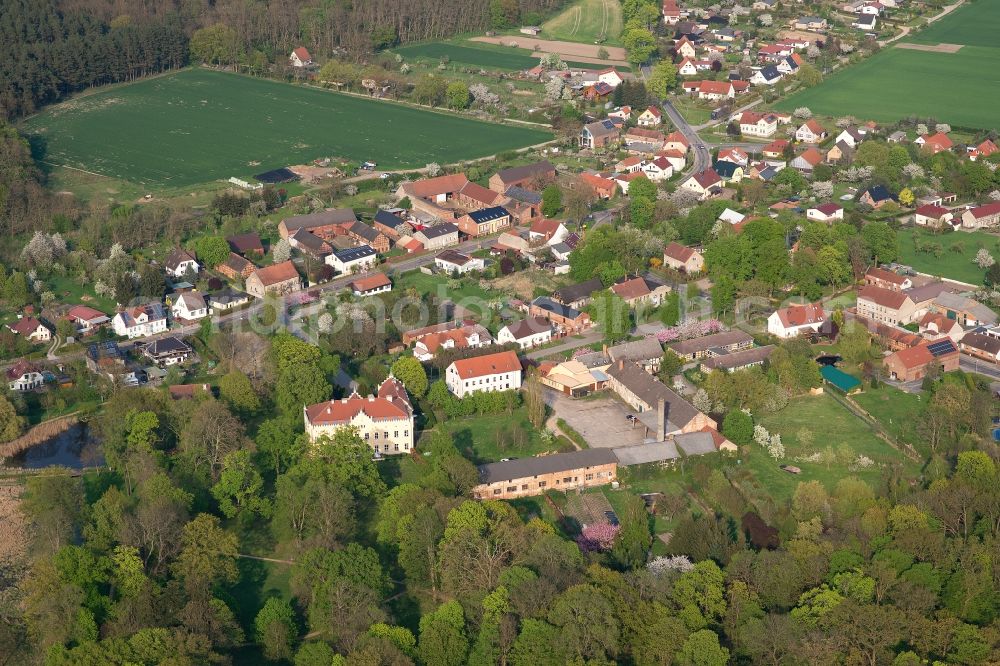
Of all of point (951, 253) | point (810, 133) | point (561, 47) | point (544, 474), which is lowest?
point (951, 253)

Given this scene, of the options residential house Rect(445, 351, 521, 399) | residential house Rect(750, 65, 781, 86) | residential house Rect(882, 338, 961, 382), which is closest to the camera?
residential house Rect(445, 351, 521, 399)

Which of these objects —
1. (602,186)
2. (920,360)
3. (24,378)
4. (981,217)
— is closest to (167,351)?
(24,378)

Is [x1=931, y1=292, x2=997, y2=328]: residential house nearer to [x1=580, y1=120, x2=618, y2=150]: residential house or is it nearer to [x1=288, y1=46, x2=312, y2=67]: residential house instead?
[x1=580, y1=120, x2=618, y2=150]: residential house

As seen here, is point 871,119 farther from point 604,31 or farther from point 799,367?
point 799,367

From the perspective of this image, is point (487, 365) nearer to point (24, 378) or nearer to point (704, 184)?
point (24, 378)

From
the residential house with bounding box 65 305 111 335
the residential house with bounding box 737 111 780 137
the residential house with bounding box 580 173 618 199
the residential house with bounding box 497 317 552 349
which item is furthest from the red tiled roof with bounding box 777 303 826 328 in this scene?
the residential house with bounding box 65 305 111 335

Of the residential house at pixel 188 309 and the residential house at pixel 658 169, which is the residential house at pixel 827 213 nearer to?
the residential house at pixel 658 169
